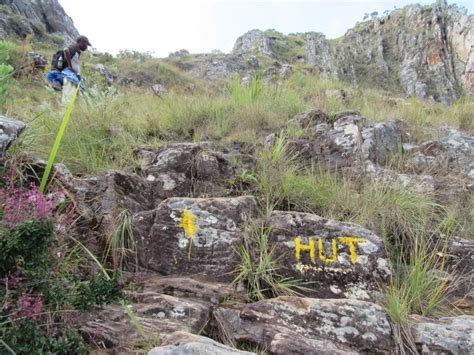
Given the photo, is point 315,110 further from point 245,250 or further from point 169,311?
point 169,311

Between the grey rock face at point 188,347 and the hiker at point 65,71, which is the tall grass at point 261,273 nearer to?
the grey rock face at point 188,347

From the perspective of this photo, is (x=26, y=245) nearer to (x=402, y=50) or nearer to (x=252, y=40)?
(x=402, y=50)

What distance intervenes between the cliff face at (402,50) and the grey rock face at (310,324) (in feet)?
62.2

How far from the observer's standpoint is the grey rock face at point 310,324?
187 cm

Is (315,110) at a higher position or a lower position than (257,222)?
higher

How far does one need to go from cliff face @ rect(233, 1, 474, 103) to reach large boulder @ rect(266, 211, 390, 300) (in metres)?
18.4

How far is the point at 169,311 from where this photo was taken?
6.34 ft

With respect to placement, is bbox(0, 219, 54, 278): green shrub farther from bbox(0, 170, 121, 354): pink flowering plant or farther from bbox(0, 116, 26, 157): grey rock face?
bbox(0, 116, 26, 157): grey rock face

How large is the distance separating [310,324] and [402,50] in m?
34.7

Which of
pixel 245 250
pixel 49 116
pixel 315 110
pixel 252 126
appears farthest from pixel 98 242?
pixel 315 110

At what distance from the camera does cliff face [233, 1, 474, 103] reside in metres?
22.4

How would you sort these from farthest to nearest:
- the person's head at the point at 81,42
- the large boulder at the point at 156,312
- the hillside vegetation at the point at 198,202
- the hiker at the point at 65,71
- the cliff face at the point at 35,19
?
1. the cliff face at the point at 35,19
2. the person's head at the point at 81,42
3. the hiker at the point at 65,71
4. the large boulder at the point at 156,312
5. the hillside vegetation at the point at 198,202

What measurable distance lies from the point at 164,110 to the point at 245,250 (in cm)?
284

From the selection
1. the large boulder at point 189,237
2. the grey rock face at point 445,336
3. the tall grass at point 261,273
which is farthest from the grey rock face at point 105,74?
the grey rock face at point 445,336
